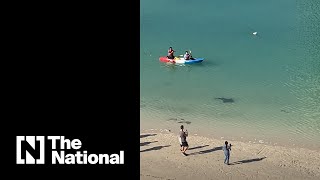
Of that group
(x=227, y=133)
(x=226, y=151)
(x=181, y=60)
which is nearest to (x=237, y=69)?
(x=181, y=60)

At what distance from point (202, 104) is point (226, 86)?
116 inches

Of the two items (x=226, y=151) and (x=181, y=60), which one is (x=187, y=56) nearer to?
(x=181, y=60)

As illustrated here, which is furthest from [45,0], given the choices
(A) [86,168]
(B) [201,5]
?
(B) [201,5]

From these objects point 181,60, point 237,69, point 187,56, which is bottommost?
point 237,69

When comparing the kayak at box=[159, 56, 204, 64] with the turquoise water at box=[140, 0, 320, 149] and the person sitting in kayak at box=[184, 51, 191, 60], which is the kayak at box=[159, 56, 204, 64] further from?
the turquoise water at box=[140, 0, 320, 149]

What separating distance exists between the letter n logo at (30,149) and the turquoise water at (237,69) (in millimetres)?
12859

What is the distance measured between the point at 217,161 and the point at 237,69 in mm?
12734

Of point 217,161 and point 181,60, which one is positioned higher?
point 181,60

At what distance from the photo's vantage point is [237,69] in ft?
101

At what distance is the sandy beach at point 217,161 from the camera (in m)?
17.9

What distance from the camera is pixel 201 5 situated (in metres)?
43.7

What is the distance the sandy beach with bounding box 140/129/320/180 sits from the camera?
1786 cm

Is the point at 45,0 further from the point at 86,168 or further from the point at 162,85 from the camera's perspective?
the point at 162,85

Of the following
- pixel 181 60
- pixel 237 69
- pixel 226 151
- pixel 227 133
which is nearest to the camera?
pixel 226 151
